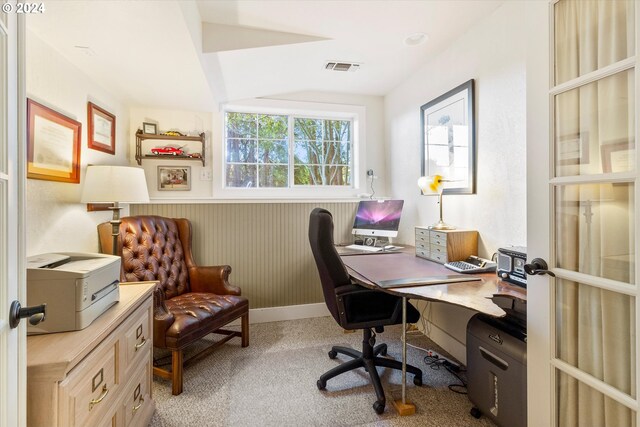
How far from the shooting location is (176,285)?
99.3 inches

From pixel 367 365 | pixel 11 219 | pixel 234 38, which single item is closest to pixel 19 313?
pixel 11 219

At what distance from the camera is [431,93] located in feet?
8.63

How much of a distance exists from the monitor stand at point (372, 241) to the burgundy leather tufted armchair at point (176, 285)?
1273 millimetres

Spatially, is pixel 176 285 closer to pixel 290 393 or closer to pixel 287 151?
pixel 290 393

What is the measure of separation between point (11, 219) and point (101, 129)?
1.81 metres

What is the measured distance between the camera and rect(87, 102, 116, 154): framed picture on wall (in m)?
2.07

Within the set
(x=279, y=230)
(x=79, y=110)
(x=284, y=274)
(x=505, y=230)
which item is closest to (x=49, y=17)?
(x=79, y=110)

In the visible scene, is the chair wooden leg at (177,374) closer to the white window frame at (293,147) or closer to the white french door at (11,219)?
the white french door at (11,219)

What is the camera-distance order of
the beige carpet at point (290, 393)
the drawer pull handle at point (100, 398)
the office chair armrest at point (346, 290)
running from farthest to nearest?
the office chair armrest at point (346, 290) → the beige carpet at point (290, 393) → the drawer pull handle at point (100, 398)

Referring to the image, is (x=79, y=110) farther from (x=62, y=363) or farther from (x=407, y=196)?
(x=407, y=196)

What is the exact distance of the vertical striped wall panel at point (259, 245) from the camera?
287 centimetres

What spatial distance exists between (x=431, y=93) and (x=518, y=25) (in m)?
0.88

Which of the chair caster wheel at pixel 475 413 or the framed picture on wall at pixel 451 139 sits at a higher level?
the framed picture on wall at pixel 451 139

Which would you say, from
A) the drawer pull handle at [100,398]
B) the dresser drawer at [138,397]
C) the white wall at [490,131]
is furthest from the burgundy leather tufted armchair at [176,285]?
the white wall at [490,131]
